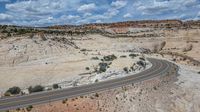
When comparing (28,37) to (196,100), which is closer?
(196,100)

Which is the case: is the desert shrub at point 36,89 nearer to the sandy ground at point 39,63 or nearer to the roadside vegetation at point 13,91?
the roadside vegetation at point 13,91

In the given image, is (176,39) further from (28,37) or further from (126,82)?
(126,82)

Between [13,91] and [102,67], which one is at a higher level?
[102,67]

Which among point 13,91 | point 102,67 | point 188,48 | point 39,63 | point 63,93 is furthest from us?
point 188,48

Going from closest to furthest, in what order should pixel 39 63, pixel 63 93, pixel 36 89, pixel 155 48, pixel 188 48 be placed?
pixel 63 93 < pixel 36 89 < pixel 39 63 < pixel 188 48 < pixel 155 48

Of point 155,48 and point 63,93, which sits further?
point 155,48

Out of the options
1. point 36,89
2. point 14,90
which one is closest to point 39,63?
point 36,89

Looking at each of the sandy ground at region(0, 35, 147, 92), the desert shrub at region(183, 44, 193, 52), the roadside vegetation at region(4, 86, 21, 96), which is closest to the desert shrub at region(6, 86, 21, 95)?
the roadside vegetation at region(4, 86, 21, 96)

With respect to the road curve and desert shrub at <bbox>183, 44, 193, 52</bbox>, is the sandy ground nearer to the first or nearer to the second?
the road curve

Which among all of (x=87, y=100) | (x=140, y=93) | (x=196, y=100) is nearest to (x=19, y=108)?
(x=87, y=100)

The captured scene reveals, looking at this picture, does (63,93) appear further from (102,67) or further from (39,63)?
(39,63)

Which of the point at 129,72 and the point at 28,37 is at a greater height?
the point at 28,37
